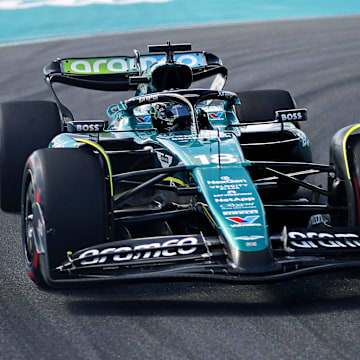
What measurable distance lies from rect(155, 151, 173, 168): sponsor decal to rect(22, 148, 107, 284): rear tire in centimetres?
89

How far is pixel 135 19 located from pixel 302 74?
25.2ft

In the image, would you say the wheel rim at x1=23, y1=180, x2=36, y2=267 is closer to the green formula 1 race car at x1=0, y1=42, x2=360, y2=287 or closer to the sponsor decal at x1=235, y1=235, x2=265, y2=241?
the green formula 1 race car at x1=0, y1=42, x2=360, y2=287

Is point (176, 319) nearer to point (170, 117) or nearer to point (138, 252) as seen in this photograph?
point (138, 252)

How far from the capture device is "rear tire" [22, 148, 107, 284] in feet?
15.3

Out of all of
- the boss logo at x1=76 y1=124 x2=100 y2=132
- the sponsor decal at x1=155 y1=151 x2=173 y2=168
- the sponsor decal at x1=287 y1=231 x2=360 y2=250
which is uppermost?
the boss logo at x1=76 y1=124 x2=100 y2=132

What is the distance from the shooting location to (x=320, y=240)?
4742 mm

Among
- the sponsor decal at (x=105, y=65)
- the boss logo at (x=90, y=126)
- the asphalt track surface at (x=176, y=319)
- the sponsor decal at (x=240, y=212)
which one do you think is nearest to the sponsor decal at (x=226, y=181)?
the sponsor decal at (x=240, y=212)

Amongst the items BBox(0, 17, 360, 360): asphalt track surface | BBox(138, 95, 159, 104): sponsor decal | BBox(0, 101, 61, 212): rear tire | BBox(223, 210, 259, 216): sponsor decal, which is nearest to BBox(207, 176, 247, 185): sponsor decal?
BBox(223, 210, 259, 216): sponsor decal

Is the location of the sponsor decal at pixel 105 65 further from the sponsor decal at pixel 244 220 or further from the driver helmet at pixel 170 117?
the sponsor decal at pixel 244 220

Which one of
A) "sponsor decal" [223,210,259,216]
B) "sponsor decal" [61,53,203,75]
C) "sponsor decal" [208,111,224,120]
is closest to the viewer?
"sponsor decal" [223,210,259,216]

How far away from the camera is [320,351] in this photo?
12.9 ft

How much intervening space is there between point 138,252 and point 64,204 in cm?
53

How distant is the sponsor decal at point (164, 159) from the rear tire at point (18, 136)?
1379 millimetres

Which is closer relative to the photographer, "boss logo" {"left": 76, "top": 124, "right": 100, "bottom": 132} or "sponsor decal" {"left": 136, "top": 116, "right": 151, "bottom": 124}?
"boss logo" {"left": 76, "top": 124, "right": 100, "bottom": 132}
